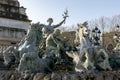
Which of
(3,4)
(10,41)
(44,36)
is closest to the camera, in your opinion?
(44,36)

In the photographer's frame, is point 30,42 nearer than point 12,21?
Yes

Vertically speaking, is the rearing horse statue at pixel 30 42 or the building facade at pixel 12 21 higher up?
the building facade at pixel 12 21

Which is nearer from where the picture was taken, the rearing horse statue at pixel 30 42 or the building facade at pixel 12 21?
the rearing horse statue at pixel 30 42

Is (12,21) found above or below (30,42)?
above

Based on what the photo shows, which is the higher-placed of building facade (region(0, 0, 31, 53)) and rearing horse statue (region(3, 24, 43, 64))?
building facade (region(0, 0, 31, 53))

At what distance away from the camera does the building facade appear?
115 ft

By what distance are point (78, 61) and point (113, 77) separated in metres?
2.72

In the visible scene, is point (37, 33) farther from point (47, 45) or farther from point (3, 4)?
point (3, 4)

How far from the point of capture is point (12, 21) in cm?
3722

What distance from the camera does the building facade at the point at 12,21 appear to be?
35.2 meters

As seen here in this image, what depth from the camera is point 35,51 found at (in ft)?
44.5

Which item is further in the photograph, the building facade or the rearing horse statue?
the building facade

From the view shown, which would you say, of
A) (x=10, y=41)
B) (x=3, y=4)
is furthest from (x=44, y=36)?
(x=3, y=4)

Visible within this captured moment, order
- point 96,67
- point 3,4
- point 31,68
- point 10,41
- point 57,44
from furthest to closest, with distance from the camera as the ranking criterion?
1. point 3,4
2. point 10,41
3. point 57,44
4. point 96,67
5. point 31,68
